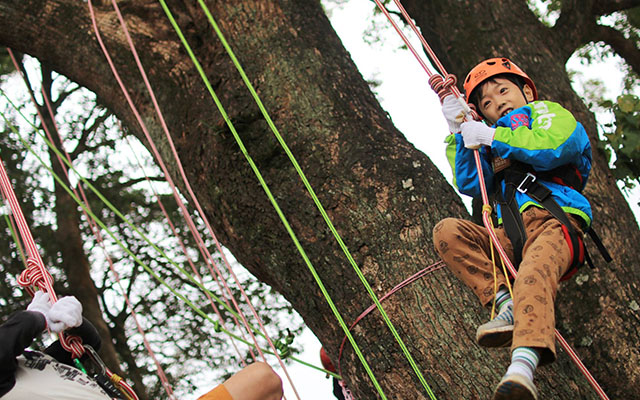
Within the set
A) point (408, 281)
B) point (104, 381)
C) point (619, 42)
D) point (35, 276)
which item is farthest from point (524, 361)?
point (619, 42)

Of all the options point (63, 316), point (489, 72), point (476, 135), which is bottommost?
point (476, 135)

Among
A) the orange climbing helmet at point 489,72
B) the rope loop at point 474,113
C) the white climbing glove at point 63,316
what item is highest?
the white climbing glove at point 63,316

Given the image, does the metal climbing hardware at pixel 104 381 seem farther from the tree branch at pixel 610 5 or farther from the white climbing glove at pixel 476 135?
the tree branch at pixel 610 5

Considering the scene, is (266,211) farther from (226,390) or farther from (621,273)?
(621,273)

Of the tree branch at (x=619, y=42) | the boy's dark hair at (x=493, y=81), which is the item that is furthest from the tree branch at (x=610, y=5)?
the boy's dark hair at (x=493, y=81)

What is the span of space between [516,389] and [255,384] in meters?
1.06

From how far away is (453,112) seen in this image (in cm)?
247

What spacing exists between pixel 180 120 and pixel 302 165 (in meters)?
0.76

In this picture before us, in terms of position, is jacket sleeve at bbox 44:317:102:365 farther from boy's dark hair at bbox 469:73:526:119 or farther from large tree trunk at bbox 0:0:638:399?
boy's dark hair at bbox 469:73:526:119

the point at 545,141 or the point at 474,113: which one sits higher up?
the point at 474,113

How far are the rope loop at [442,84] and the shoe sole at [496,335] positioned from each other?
93 centimetres

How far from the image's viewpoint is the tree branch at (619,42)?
5.12 metres

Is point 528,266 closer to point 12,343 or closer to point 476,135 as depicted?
point 476,135

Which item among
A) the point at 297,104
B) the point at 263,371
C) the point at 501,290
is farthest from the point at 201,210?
the point at 501,290
